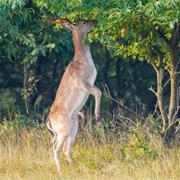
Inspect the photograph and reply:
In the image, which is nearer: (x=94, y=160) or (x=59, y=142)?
(x=94, y=160)

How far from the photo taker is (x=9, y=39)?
14531 mm

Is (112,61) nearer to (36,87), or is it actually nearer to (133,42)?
(36,87)

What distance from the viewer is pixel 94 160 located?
456 inches

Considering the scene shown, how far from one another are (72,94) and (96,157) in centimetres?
104

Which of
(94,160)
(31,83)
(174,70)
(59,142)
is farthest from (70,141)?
(31,83)

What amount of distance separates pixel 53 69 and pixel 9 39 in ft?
14.6

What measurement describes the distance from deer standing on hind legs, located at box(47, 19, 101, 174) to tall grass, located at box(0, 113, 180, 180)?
370 millimetres

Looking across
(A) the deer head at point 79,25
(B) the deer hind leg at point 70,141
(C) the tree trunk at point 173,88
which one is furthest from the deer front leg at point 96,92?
(C) the tree trunk at point 173,88

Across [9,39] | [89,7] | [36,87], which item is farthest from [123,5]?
[36,87]

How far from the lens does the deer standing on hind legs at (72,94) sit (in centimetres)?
1202

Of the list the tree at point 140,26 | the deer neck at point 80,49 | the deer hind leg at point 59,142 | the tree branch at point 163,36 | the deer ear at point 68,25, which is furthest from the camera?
the deer neck at point 80,49

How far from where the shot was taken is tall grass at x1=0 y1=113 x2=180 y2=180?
11.0 meters

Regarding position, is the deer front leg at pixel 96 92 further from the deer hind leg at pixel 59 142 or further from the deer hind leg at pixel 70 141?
the deer hind leg at pixel 59 142

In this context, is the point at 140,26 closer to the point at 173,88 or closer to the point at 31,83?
the point at 173,88
